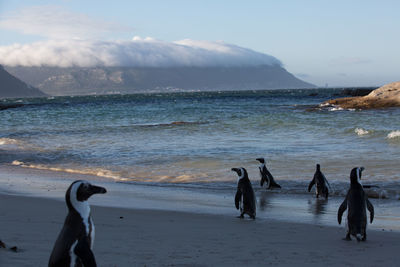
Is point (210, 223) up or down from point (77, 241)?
down

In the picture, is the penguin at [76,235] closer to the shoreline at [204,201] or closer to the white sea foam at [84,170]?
the shoreline at [204,201]

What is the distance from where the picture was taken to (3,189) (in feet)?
27.6

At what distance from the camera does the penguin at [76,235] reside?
3342mm

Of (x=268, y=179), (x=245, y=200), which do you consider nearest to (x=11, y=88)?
(x=268, y=179)

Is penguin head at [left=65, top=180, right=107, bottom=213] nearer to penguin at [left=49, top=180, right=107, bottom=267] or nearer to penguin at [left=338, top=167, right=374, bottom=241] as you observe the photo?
penguin at [left=49, top=180, right=107, bottom=267]

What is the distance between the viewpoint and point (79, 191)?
349 centimetres

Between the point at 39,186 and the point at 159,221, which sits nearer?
the point at 159,221

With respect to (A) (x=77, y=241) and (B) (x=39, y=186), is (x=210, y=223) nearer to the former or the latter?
(A) (x=77, y=241)

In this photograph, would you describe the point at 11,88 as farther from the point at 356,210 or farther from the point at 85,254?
the point at 85,254

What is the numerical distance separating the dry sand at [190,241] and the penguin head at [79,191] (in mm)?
851

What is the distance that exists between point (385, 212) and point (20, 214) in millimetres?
4823

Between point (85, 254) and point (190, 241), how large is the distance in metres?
1.95

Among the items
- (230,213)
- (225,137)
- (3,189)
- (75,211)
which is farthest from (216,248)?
(225,137)

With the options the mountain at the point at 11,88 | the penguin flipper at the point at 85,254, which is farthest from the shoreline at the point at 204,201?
the mountain at the point at 11,88
